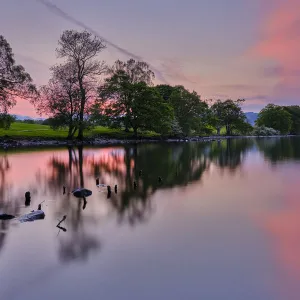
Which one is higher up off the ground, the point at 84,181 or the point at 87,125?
the point at 87,125

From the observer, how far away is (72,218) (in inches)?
577

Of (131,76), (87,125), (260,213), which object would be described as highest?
(131,76)

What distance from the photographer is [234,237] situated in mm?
12398

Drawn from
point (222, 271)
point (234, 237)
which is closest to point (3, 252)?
point (222, 271)

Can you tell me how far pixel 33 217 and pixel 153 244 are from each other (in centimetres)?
647

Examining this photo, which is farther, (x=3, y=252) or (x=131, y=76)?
(x=131, y=76)

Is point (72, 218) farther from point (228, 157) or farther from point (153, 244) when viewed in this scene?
point (228, 157)

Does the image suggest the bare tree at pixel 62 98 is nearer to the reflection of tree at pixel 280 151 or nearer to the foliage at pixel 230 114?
the reflection of tree at pixel 280 151

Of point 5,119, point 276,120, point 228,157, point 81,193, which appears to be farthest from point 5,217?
point 276,120

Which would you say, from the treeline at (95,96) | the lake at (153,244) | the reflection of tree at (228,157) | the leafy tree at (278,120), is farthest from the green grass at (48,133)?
the leafy tree at (278,120)

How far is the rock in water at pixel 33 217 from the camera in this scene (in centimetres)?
1412

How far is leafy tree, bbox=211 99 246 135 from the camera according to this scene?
14875 centimetres

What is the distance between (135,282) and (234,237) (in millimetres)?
5395

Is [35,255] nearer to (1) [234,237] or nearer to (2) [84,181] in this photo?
(1) [234,237]
